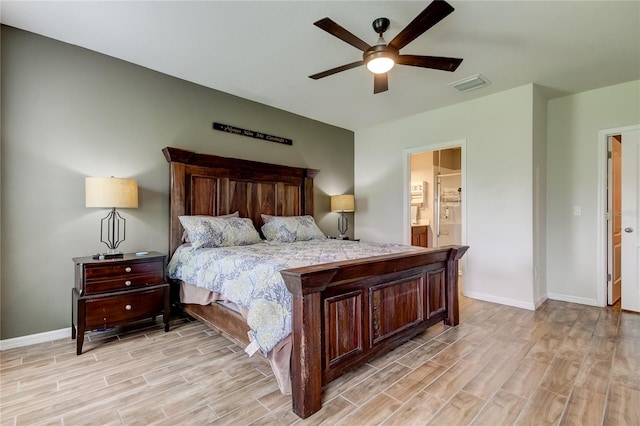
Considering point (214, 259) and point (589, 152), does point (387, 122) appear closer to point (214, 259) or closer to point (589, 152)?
point (589, 152)

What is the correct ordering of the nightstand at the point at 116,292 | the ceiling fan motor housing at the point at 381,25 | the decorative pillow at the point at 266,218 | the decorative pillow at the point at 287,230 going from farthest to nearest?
the decorative pillow at the point at 266,218 < the decorative pillow at the point at 287,230 < the nightstand at the point at 116,292 < the ceiling fan motor housing at the point at 381,25

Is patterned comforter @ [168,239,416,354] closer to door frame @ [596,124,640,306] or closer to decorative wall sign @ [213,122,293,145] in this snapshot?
decorative wall sign @ [213,122,293,145]

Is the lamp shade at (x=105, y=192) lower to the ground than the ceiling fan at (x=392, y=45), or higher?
lower

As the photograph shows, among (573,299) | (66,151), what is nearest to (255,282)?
(66,151)

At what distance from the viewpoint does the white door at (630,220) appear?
3.47 m

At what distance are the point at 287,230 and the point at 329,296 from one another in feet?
6.74

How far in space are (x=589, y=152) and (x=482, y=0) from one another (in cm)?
278

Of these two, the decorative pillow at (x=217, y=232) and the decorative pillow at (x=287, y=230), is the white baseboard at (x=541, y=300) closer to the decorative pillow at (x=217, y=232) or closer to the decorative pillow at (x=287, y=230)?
the decorative pillow at (x=287, y=230)

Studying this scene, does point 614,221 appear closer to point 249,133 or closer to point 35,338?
point 249,133

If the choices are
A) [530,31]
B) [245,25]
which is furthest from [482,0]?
[245,25]

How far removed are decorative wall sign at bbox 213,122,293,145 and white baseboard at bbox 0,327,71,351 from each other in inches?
104

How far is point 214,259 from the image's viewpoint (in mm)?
2686

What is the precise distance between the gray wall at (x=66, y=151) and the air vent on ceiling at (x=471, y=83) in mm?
3056

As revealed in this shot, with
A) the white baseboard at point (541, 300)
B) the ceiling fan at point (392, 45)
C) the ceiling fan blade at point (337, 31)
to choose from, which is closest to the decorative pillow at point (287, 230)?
the ceiling fan at point (392, 45)
